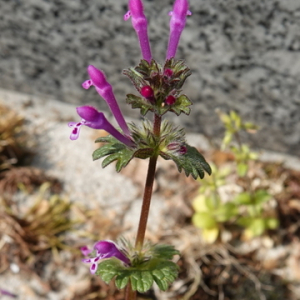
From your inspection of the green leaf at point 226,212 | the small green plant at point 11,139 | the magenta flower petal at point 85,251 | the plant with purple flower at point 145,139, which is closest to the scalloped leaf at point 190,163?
the plant with purple flower at point 145,139

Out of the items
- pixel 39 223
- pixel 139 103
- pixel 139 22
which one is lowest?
pixel 39 223

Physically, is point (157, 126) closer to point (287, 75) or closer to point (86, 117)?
point (86, 117)

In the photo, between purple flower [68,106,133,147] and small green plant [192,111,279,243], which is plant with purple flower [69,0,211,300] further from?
small green plant [192,111,279,243]

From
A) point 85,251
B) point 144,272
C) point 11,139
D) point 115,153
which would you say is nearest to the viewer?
point 115,153

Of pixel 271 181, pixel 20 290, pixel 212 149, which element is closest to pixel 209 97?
pixel 212 149

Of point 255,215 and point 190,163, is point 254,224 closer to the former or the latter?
point 255,215

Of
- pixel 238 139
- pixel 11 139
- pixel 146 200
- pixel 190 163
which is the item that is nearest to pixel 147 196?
pixel 146 200

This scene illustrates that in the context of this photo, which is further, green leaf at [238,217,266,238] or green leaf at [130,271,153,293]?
green leaf at [238,217,266,238]

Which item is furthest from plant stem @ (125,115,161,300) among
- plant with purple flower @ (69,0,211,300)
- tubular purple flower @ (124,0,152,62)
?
tubular purple flower @ (124,0,152,62)
